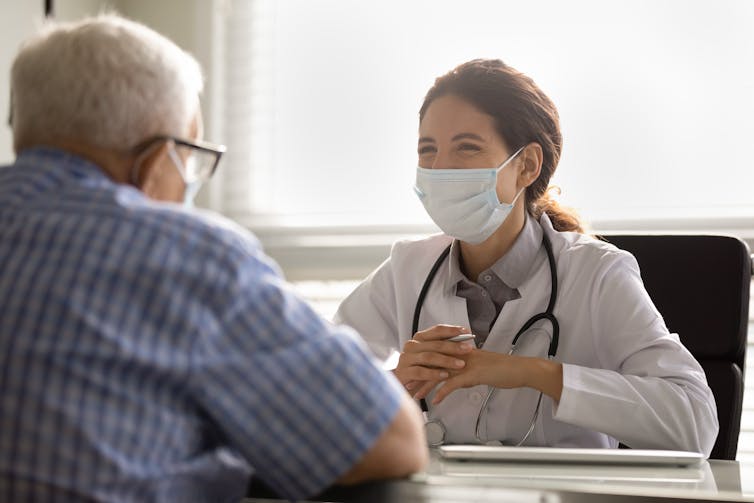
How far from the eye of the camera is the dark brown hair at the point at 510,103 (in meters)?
1.80

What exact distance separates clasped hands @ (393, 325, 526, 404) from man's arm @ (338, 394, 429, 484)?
57cm

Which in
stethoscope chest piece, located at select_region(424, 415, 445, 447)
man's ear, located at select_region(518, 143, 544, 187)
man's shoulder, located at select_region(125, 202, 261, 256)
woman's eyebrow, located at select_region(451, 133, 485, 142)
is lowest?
stethoscope chest piece, located at select_region(424, 415, 445, 447)

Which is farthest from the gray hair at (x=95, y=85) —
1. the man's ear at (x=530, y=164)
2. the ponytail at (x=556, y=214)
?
the ponytail at (x=556, y=214)

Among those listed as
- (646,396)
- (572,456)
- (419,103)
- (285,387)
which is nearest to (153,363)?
(285,387)

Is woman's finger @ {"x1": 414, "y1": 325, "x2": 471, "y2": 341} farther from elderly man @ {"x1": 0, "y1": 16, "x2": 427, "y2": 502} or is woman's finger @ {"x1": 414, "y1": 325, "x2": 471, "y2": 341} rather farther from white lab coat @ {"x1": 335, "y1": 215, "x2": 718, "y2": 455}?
elderly man @ {"x1": 0, "y1": 16, "x2": 427, "y2": 502}

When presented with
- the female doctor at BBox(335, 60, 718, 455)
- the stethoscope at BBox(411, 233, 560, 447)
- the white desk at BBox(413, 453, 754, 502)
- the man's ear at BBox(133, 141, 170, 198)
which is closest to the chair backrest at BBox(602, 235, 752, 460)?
the female doctor at BBox(335, 60, 718, 455)

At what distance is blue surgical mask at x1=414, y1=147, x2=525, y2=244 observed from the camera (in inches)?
70.2

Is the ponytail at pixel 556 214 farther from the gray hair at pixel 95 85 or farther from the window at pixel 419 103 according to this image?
the gray hair at pixel 95 85

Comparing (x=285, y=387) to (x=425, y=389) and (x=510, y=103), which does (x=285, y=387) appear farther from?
(x=510, y=103)

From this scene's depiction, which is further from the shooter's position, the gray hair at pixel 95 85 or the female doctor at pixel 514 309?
the female doctor at pixel 514 309

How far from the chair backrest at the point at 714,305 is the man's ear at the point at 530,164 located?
0.30m

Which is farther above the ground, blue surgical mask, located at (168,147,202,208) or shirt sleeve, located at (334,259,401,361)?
blue surgical mask, located at (168,147,202,208)

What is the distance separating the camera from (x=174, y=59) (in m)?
1.00

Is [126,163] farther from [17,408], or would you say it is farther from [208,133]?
[208,133]
